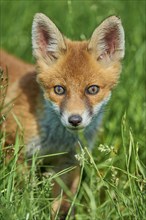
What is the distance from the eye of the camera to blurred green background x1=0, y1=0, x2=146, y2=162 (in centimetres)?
586

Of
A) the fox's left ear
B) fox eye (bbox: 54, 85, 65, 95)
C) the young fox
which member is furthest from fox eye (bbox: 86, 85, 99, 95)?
the fox's left ear

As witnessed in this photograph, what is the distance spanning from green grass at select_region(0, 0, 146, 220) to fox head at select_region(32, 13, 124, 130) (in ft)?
1.15

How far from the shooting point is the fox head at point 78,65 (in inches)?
185

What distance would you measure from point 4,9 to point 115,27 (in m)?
2.69

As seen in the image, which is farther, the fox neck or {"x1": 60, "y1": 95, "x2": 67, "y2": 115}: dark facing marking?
the fox neck

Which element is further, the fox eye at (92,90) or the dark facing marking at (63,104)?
the fox eye at (92,90)

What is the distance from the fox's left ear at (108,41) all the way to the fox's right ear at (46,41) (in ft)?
0.82

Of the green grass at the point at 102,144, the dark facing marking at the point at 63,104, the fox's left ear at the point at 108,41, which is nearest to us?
the green grass at the point at 102,144

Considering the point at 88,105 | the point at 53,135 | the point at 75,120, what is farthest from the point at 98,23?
the point at 75,120

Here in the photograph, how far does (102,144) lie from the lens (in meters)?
5.53

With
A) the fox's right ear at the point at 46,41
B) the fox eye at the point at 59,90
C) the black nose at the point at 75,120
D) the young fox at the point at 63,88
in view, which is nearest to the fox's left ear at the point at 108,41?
the young fox at the point at 63,88

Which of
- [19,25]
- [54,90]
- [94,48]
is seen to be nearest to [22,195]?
[54,90]

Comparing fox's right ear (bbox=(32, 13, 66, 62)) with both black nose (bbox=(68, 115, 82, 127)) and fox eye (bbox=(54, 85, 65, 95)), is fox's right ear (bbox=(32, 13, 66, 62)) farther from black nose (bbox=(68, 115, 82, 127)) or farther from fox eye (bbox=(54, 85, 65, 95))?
black nose (bbox=(68, 115, 82, 127))

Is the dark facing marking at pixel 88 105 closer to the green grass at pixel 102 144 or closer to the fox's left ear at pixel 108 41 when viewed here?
the green grass at pixel 102 144
